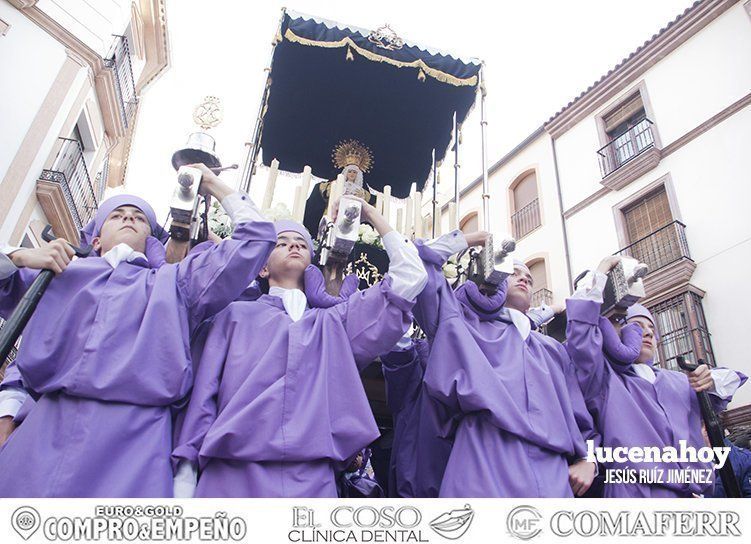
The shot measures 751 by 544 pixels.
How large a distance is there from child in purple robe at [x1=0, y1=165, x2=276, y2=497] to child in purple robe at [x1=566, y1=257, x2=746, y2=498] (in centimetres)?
155

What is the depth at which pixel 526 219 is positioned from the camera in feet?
48.5

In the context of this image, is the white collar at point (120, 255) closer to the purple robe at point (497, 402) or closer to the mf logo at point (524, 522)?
the purple robe at point (497, 402)

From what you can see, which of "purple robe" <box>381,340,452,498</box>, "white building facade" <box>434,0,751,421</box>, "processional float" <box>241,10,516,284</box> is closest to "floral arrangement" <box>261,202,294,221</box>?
"processional float" <box>241,10,516,284</box>

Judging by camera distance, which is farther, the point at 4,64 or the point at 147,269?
the point at 4,64

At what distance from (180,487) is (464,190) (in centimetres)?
1509

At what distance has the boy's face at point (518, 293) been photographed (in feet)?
10.3

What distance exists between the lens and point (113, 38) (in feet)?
37.7

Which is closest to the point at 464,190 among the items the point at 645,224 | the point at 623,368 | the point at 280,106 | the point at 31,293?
the point at 645,224

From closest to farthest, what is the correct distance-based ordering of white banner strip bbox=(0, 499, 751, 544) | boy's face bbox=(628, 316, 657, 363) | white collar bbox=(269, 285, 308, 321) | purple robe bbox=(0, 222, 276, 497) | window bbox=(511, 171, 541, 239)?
white banner strip bbox=(0, 499, 751, 544) < purple robe bbox=(0, 222, 276, 497) < white collar bbox=(269, 285, 308, 321) < boy's face bbox=(628, 316, 657, 363) < window bbox=(511, 171, 541, 239)

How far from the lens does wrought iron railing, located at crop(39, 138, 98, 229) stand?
981 cm

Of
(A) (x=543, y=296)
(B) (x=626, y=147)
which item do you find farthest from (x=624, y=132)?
(A) (x=543, y=296)

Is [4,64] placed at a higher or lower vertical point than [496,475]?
higher

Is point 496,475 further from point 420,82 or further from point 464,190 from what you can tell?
point 464,190

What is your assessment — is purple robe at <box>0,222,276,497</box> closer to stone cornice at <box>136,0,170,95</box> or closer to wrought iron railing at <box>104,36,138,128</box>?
wrought iron railing at <box>104,36,138,128</box>
